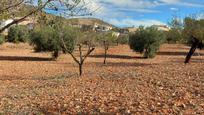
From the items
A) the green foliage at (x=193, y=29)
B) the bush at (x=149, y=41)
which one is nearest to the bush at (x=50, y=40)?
the bush at (x=149, y=41)

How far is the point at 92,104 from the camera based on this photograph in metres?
11.3

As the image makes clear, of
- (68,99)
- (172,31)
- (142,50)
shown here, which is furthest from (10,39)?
(68,99)

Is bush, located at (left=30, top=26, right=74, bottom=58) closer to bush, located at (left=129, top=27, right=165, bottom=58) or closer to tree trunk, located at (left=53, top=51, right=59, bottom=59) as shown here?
tree trunk, located at (left=53, top=51, right=59, bottom=59)

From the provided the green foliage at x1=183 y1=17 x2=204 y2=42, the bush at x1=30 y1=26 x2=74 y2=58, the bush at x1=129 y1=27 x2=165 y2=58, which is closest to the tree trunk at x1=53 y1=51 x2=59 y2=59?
the bush at x1=30 y1=26 x2=74 y2=58

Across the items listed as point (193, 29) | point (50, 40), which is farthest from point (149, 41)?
point (193, 29)

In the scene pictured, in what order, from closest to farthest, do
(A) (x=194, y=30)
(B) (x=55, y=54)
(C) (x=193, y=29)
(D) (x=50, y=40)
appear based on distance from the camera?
1. (A) (x=194, y=30)
2. (C) (x=193, y=29)
3. (B) (x=55, y=54)
4. (D) (x=50, y=40)

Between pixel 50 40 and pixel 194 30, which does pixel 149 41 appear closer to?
pixel 50 40

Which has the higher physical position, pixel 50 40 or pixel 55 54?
pixel 50 40

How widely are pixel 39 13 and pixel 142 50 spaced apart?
43.1 metres

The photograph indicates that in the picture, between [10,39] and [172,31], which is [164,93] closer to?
[172,31]

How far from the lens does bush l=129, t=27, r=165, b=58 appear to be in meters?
49.6

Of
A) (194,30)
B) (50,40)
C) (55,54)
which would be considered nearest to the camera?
(194,30)

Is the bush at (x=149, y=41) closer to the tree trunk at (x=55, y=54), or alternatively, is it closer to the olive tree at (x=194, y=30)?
the tree trunk at (x=55, y=54)

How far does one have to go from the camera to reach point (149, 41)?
50.6 meters
